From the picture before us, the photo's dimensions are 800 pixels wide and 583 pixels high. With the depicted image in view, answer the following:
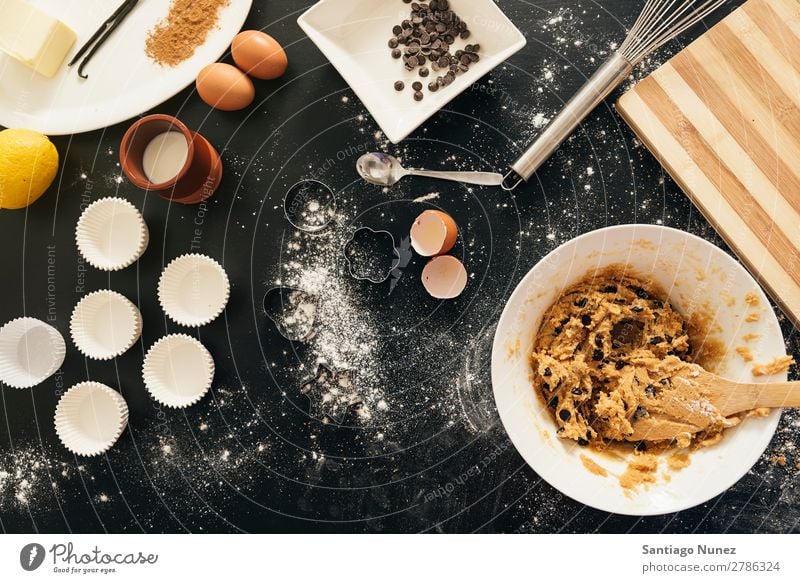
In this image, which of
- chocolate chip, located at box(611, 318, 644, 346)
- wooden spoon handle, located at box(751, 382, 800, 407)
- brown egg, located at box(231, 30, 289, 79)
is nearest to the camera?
wooden spoon handle, located at box(751, 382, 800, 407)

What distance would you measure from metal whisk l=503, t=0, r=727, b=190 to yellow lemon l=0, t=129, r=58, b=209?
111 cm

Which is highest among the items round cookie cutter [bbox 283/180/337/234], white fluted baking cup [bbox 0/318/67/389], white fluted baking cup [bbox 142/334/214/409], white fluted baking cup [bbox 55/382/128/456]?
round cookie cutter [bbox 283/180/337/234]

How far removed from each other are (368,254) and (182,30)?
70 cm

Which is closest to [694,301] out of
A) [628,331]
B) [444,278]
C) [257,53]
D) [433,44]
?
[628,331]

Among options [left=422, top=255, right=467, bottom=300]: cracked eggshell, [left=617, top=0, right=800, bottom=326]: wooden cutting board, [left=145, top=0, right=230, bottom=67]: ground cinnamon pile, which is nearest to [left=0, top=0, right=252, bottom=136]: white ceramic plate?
[left=145, top=0, right=230, bottom=67]: ground cinnamon pile

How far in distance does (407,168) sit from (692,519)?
106 centimetres

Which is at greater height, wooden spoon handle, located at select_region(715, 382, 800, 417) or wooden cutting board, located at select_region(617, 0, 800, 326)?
wooden cutting board, located at select_region(617, 0, 800, 326)

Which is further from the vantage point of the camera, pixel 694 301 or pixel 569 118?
pixel 569 118

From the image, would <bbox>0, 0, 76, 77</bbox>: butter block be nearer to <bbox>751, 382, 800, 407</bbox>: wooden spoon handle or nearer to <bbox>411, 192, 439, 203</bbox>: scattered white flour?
<bbox>411, 192, 439, 203</bbox>: scattered white flour

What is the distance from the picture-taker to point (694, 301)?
118 centimetres

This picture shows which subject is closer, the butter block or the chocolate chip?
the chocolate chip

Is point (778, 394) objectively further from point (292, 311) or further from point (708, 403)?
point (292, 311)
